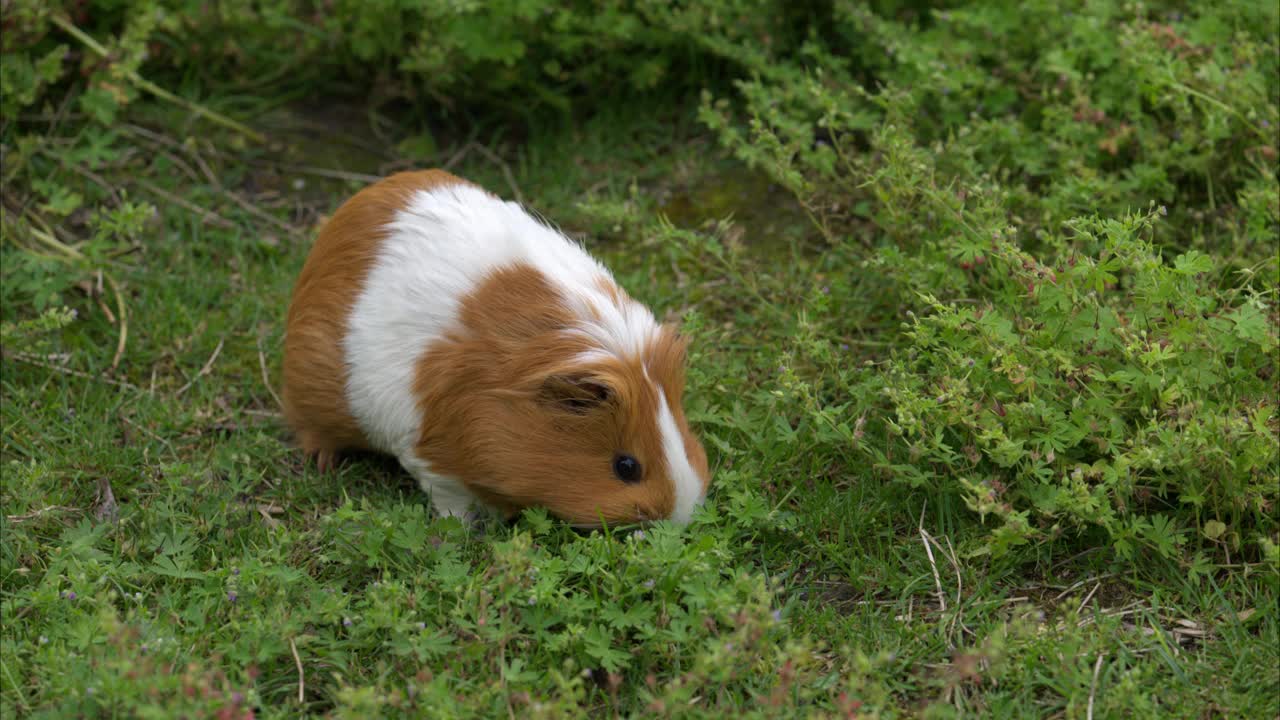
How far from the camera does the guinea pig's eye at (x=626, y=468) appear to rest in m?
3.39

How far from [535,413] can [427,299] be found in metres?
0.52

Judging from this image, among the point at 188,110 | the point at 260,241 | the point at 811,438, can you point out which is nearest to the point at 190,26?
the point at 188,110

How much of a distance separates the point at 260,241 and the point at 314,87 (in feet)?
3.75

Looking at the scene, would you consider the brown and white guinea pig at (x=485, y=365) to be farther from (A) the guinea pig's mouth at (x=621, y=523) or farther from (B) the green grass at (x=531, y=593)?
(B) the green grass at (x=531, y=593)

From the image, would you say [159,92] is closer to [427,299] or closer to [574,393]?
[427,299]

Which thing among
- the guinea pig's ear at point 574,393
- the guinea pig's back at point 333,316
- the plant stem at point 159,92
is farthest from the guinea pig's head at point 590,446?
the plant stem at point 159,92

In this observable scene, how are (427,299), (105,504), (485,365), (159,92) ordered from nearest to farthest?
1. (485,365)
2. (427,299)
3. (105,504)
4. (159,92)

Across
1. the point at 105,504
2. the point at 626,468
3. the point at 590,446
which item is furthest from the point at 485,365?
the point at 105,504

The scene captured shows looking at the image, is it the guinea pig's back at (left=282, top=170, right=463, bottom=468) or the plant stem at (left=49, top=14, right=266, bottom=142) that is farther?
the plant stem at (left=49, top=14, right=266, bottom=142)

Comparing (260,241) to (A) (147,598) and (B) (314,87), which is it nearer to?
(B) (314,87)

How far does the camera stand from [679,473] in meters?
3.37

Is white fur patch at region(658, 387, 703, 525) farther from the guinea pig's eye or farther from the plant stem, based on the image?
the plant stem

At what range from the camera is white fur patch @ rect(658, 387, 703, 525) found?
337 centimetres

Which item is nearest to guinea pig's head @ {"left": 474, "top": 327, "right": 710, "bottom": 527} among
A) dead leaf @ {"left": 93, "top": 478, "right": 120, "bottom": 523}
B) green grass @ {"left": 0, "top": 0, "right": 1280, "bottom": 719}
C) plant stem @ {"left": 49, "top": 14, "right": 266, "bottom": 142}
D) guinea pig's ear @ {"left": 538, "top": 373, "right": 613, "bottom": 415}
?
guinea pig's ear @ {"left": 538, "top": 373, "right": 613, "bottom": 415}
